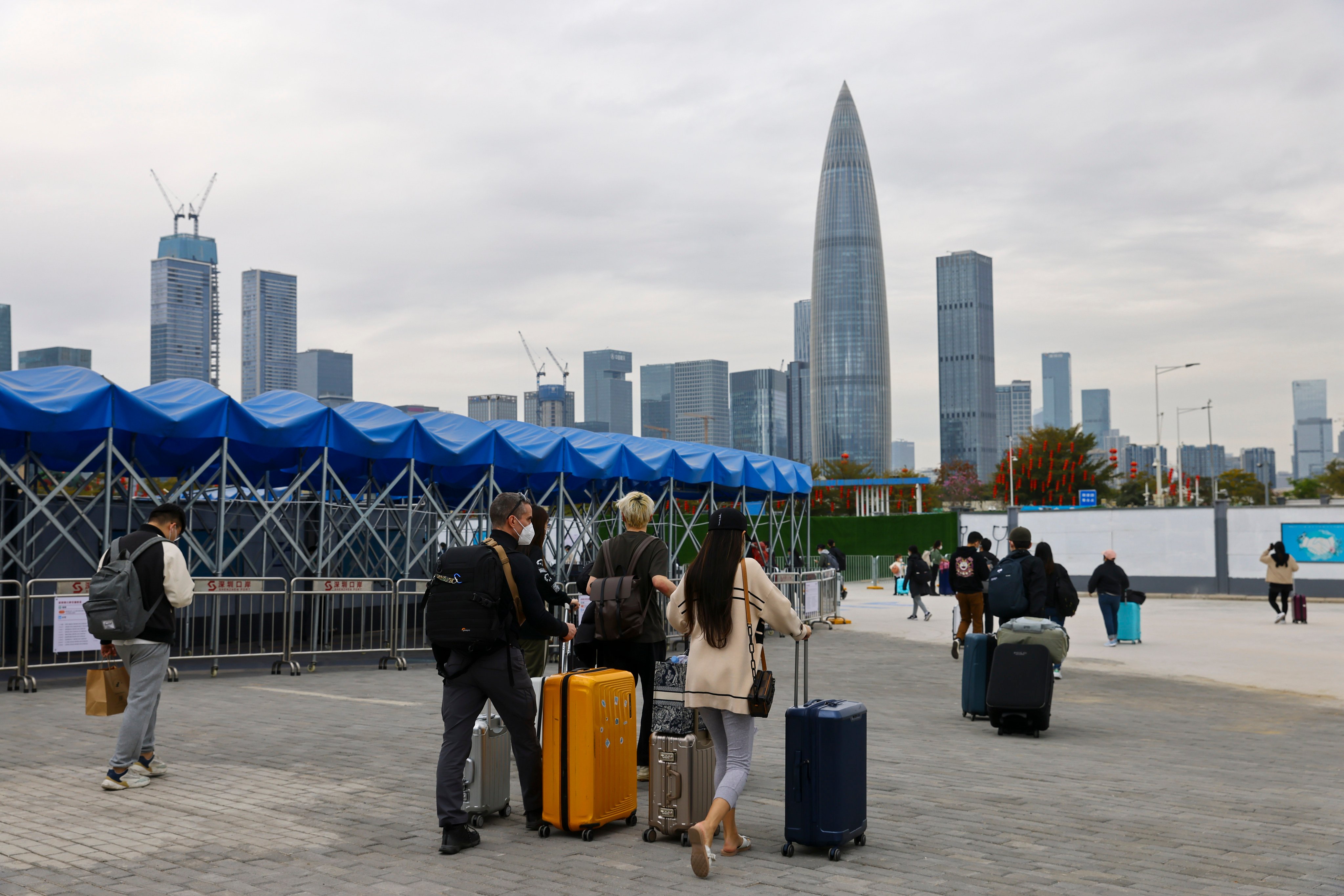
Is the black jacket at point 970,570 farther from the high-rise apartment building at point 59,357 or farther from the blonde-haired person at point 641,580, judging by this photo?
the high-rise apartment building at point 59,357

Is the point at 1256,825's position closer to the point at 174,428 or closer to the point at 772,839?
the point at 772,839

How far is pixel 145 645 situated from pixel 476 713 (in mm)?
2731

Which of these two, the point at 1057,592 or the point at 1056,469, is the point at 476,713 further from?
the point at 1056,469

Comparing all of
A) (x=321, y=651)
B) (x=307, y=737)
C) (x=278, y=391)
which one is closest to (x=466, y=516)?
(x=278, y=391)

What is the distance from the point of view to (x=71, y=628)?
40.4ft

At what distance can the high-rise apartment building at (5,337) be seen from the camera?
600 ft

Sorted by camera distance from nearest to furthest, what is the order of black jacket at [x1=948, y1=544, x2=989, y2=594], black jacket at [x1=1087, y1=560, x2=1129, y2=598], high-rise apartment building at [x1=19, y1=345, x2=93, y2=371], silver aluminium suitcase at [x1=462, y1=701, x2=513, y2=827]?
silver aluminium suitcase at [x1=462, y1=701, x2=513, y2=827] < black jacket at [x1=948, y1=544, x2=989, y2=594] < black jacket at [x1=1087, y1=560, x2=1129, y2=598] < high-rise apartment building at [x1=19, y1=345, x2=93, y2=371]

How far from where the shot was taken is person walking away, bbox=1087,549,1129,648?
59.4 feet

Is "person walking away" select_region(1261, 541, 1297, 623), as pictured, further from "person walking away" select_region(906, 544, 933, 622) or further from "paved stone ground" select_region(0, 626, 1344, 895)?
"paved stone ground" select_region(0, 626, 1344, 895)

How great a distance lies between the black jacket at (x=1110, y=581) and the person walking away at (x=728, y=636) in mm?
13898

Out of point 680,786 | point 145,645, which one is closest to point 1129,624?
point 680,786

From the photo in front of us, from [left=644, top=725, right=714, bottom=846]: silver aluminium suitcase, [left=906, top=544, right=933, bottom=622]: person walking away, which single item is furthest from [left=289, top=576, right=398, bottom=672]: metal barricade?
[left=906, top=544, right=933, bottom=622]: person walking away

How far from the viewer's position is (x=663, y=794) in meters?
5.98

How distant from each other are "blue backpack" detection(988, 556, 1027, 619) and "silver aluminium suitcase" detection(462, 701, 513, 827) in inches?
247
